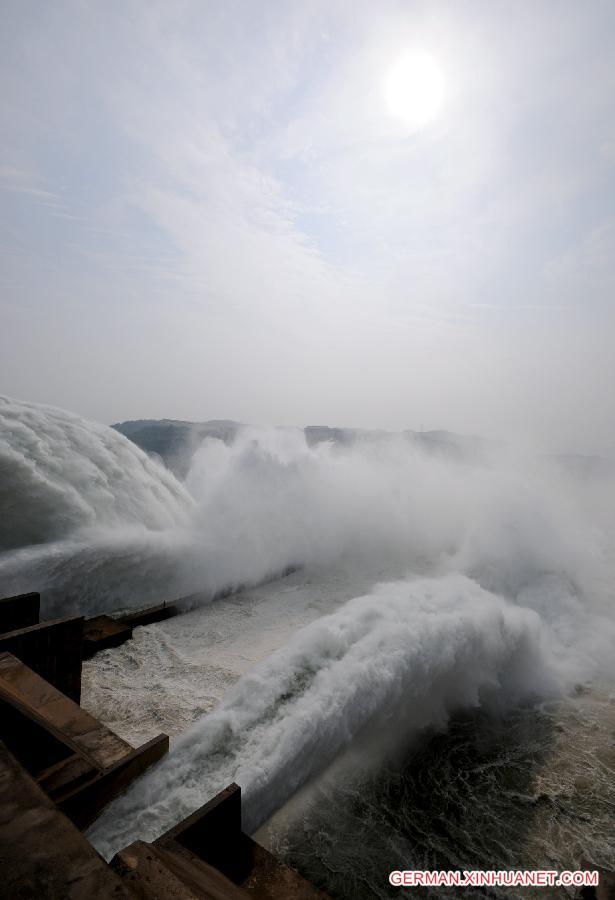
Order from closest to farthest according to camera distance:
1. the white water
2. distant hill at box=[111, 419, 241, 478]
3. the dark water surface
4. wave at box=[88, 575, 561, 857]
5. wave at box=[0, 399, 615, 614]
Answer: wave at box=[88, 575, 561, 857], the dark water surface, the white water, wave at box=[0, 399, 615, 614], distant hill at box=[111, 419, 241, 478]

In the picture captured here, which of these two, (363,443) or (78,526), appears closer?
(78,526)

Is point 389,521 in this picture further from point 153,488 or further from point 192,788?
point 192,788

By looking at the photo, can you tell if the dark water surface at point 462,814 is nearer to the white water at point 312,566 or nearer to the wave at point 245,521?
the white water at point 312,566

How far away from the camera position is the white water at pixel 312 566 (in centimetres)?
541

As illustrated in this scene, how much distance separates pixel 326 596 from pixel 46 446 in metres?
9.21

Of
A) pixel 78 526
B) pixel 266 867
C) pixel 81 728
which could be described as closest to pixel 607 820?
pixel 266 867

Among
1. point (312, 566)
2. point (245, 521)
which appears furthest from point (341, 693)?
point (312, 566)

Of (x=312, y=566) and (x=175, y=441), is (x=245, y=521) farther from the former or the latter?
(x=175, y=441)

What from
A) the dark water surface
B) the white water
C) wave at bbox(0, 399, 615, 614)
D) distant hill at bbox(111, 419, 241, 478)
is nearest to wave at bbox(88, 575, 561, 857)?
the white water

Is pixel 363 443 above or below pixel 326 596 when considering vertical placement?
above

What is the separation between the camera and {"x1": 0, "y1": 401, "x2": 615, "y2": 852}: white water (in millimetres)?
5406

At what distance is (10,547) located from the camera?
33.9ft

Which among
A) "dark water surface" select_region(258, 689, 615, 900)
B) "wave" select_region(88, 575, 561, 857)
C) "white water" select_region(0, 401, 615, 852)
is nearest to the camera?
"wave" select_region(88, 575, 561, 857)

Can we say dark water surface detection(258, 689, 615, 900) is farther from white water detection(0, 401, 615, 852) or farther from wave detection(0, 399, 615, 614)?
wave detection(0, 399, 615, 614)
